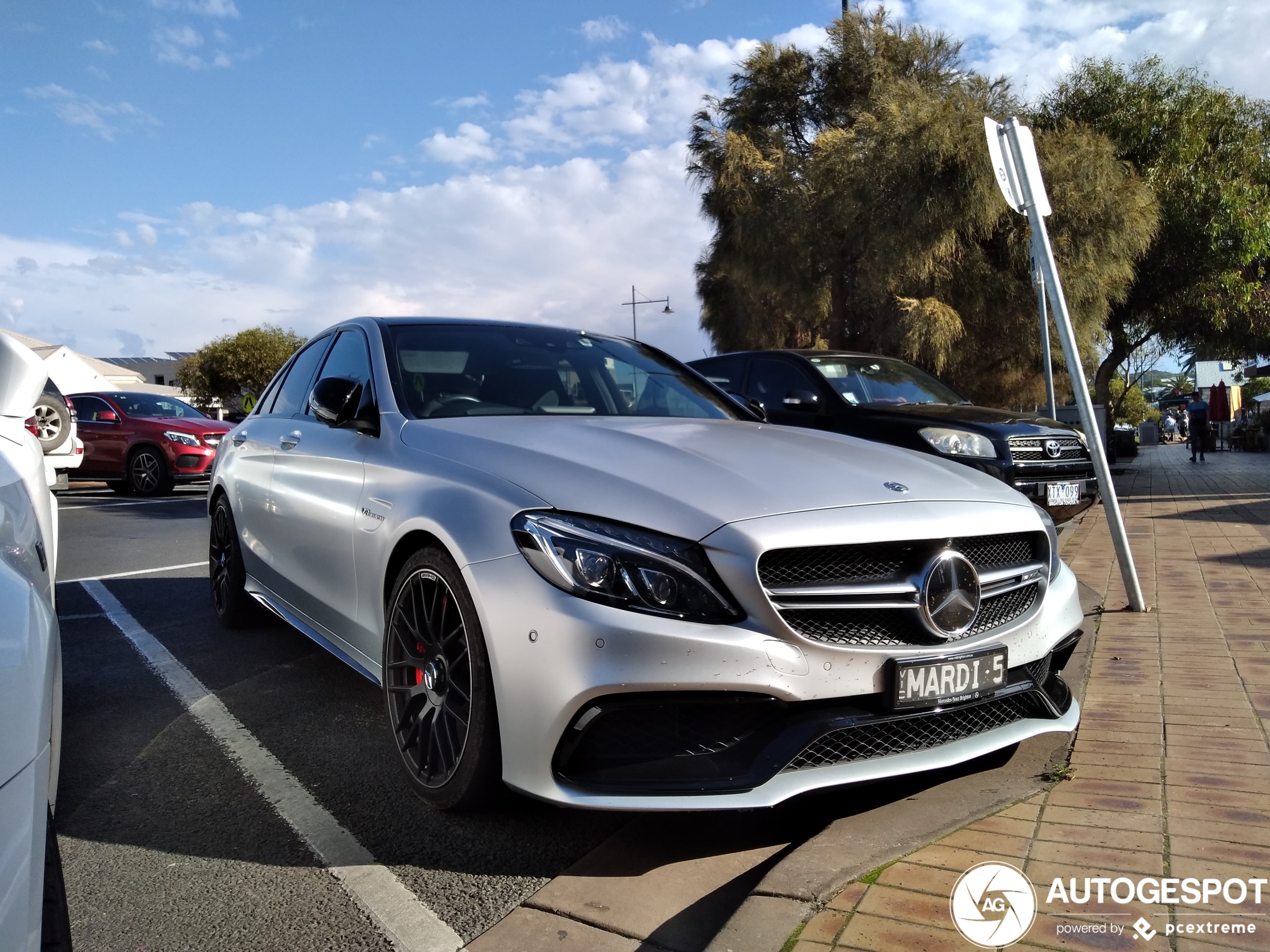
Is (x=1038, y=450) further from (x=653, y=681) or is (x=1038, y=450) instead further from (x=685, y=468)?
(x=653, y=681)

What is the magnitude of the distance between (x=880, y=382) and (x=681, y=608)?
21.1 ft

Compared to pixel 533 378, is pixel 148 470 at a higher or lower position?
lower

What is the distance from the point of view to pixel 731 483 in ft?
9.40

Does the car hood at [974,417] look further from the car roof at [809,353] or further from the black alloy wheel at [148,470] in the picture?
the black alloy wheel at [148,470]

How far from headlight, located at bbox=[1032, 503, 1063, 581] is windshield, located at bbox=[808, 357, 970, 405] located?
4.65 metres

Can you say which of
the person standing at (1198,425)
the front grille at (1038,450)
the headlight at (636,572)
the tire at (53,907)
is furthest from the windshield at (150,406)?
the person standing at (1198,425)

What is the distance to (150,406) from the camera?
52.2ft

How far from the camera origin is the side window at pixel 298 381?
4.94 meters

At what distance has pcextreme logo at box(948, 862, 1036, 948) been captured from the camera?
2.28 metres

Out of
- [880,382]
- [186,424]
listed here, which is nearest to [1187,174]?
[880,382]

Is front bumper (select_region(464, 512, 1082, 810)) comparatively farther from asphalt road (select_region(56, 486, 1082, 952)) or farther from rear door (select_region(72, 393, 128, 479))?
rear door (select_region(72, 393, 128, 479))

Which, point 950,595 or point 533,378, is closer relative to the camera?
point 950,595

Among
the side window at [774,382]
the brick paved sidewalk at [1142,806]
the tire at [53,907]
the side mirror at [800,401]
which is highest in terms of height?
the side window at [774,382]

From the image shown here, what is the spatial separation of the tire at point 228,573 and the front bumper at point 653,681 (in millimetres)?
Answer: 3108
